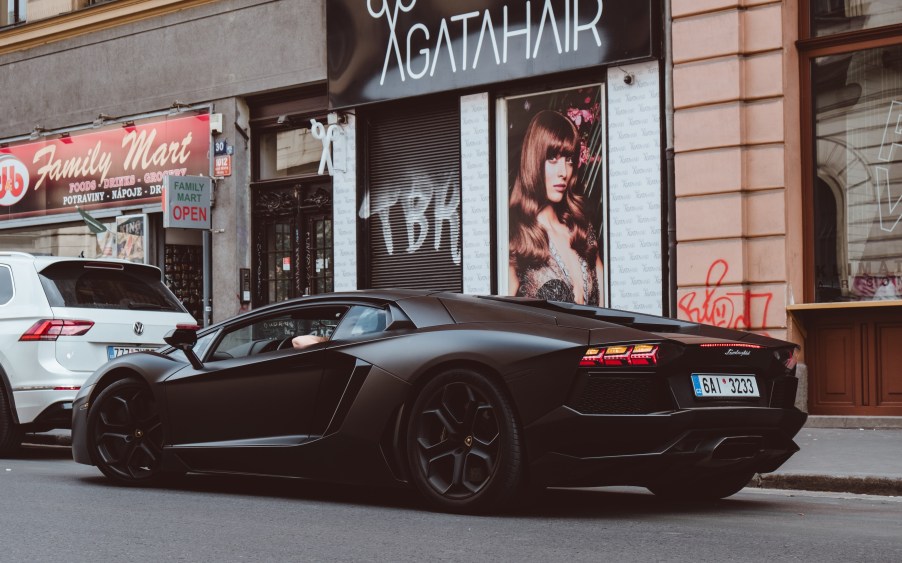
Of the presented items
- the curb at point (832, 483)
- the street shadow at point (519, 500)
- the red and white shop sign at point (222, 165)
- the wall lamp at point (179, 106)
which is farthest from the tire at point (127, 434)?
the wall lamp at point (179, 106)

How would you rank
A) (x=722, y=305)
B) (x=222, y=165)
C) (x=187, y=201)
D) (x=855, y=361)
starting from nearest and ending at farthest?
(x=855, y=361) → (x=722, y=305) → (x=187, y=201) → (x=222, y=165)

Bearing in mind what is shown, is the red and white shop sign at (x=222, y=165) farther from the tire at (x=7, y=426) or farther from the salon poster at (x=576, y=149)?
the tire at (x=7, y=426)

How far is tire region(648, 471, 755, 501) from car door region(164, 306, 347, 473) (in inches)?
80.3

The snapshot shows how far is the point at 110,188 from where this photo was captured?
786 inches

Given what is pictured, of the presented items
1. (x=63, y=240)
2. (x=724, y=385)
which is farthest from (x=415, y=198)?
(x=724, y=385)

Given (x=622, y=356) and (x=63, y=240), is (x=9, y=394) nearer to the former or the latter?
(x=622, y=356)

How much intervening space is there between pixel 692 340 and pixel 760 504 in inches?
58.9

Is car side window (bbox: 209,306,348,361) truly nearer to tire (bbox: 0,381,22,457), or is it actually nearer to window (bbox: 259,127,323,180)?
tire (bbox: 0,381,22,457)

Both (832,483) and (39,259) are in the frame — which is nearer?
(832,483)

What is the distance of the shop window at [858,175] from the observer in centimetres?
1238

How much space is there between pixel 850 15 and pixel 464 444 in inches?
331

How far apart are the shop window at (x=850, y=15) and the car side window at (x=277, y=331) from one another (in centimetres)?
765

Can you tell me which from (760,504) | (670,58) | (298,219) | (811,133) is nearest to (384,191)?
(298,219)

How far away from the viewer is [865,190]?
12562 mm
